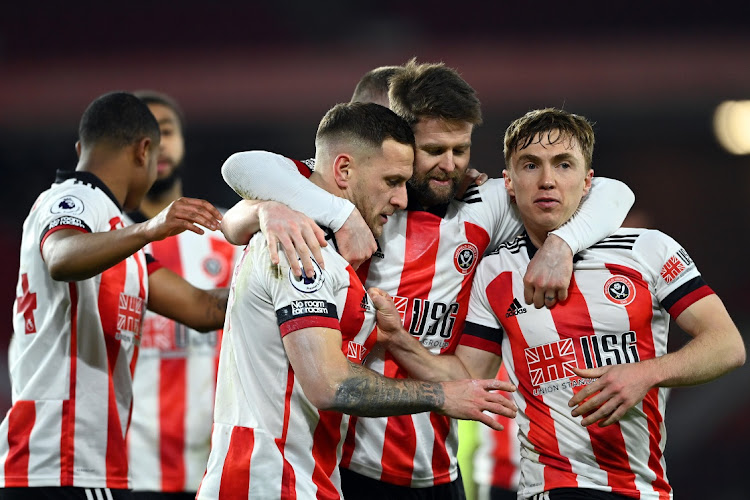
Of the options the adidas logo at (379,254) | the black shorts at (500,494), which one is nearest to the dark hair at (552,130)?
the adidas logo at (379,254)

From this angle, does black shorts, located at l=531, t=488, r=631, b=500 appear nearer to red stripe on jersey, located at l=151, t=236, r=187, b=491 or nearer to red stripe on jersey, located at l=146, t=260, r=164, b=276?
red stripe on jersey, located at l=146, t=260, r=164, b=276

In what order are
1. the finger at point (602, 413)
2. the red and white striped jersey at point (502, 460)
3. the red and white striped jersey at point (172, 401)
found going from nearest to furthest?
the finger at point (602, 413) < the red and white striped jersey at point (172, 401) < the red and white striped jersey at point (502, 460)

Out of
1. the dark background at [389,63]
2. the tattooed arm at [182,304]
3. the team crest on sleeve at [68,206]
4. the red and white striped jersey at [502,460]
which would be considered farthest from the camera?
the dark background at [389,63]

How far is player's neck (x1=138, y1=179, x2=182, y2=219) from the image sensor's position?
14.8 ft

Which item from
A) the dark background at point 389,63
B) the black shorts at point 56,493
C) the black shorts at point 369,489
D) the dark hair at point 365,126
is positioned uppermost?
the dark background at point 389,63

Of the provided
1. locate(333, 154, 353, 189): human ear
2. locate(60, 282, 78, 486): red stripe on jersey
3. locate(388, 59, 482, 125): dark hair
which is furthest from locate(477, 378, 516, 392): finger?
locate(60, 282, 78, 486): red stripe on jersey

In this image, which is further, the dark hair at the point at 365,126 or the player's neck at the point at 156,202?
the player's neck at the point at 156,202

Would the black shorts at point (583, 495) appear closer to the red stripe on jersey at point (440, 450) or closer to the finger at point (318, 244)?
the red stripe on jersey at point (440, 450)

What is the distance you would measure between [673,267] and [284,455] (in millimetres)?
1310

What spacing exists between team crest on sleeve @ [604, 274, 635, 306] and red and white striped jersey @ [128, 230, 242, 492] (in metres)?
2.09

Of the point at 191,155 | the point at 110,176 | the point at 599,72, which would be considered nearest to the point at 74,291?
the point at 110,176

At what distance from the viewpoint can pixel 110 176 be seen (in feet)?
11.4

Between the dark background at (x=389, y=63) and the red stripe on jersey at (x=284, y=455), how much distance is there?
517 cm

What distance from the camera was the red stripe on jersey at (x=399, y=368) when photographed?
115 inches
